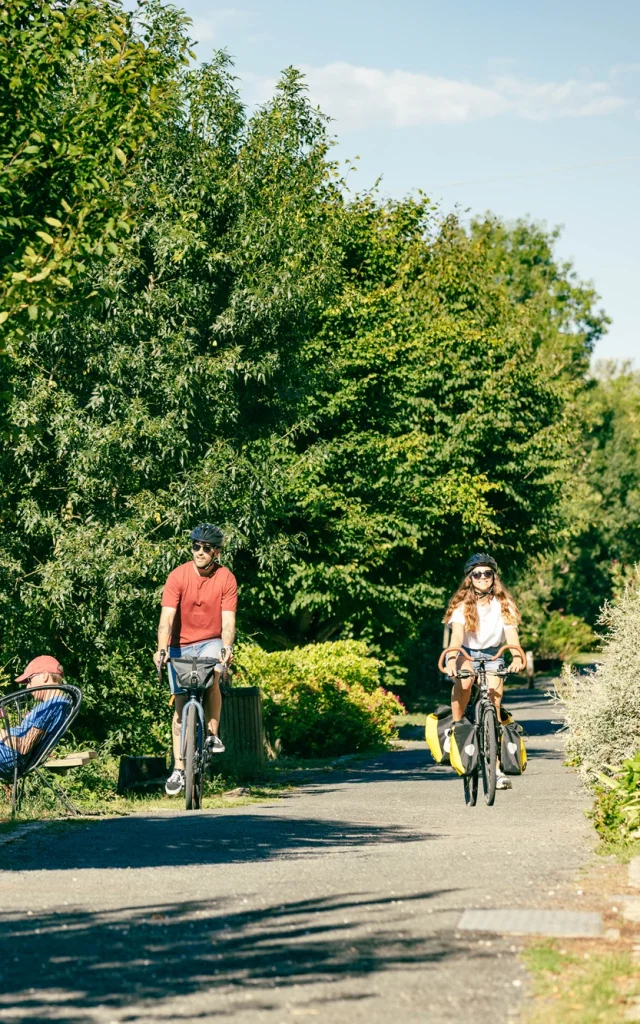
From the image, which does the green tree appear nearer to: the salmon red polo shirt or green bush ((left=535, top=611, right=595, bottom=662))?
the salmon red polo shirt

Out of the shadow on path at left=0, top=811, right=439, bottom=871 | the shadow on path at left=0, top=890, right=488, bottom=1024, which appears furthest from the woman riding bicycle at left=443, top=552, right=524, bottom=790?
the shadow on path at left=0, top=890, right=488, bottom=1024

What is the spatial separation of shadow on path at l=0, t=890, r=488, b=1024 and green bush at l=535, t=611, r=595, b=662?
160 ft

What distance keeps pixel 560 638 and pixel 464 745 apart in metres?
44.3

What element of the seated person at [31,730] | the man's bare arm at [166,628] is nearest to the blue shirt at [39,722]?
the seated person at [31,730]

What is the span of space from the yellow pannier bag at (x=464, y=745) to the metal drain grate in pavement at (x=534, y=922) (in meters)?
4.64

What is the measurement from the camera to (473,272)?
41125mm

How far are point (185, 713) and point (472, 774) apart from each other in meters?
2.34

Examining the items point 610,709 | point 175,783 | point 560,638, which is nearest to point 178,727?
point 175,783

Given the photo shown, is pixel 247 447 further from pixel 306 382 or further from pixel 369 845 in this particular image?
pixel 369 845

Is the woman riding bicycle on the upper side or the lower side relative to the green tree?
lower

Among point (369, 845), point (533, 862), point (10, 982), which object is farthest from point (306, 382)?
point (10, 982)

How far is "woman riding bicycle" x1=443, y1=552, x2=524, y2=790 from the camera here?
→ 1116 cm

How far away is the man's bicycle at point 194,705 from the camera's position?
11.2 metres

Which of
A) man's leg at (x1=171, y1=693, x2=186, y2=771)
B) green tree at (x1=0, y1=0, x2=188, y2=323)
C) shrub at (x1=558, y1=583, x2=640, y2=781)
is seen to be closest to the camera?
green tree at (x1=0, y1=0, x2=188, y2=323)
